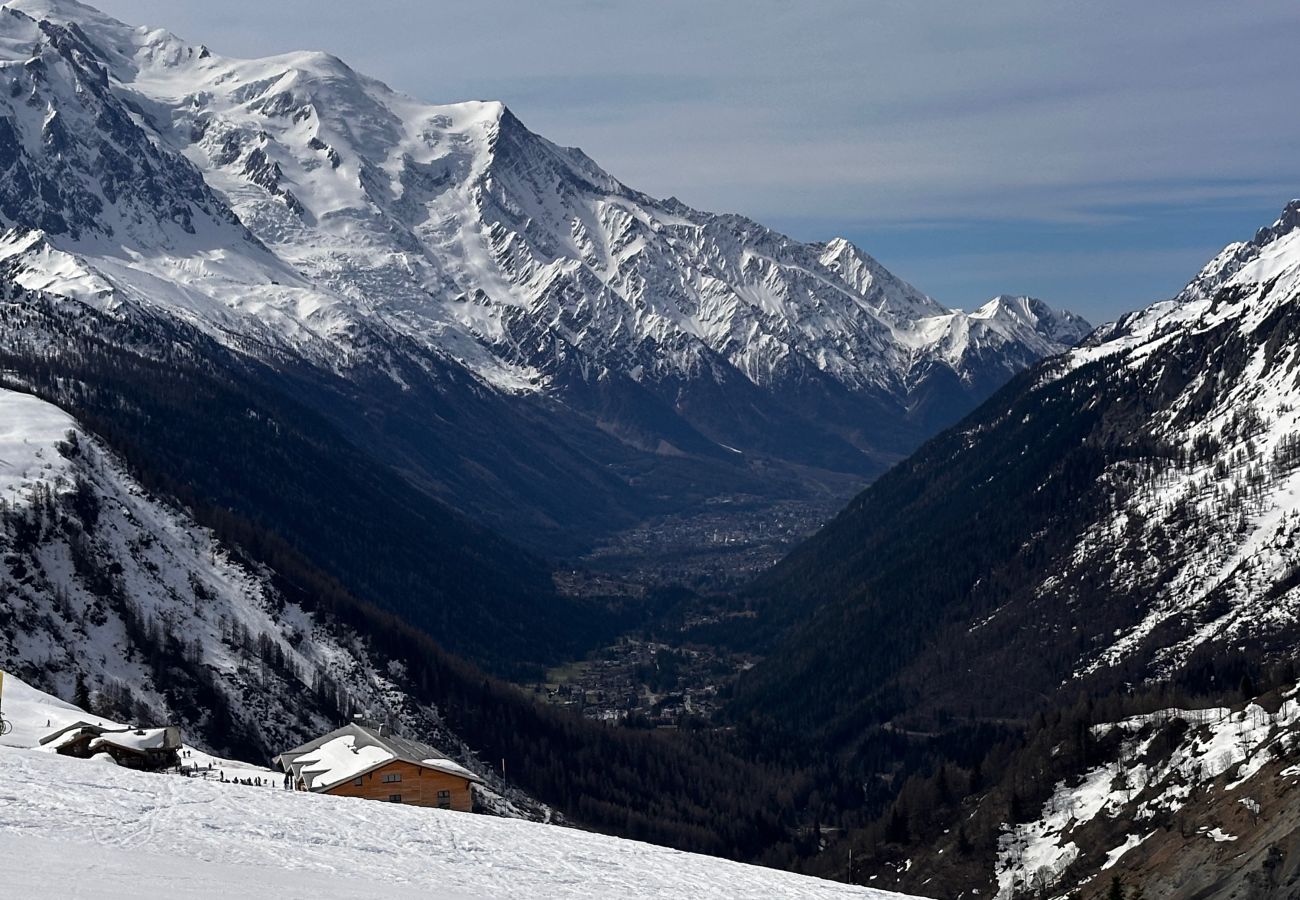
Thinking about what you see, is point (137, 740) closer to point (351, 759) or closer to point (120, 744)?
point (120, 744)

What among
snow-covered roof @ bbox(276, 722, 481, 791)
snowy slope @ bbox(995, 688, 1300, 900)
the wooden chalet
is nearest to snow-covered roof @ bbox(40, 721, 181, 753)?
the wooden chalet

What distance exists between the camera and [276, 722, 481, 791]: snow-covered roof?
126938 mm

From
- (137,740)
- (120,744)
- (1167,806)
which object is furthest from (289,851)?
(1167,806)

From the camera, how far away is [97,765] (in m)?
87.8

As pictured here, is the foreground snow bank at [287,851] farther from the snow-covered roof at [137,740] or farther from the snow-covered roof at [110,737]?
the snow-covered roof at [137,740]

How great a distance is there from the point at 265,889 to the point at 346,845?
10127 mm

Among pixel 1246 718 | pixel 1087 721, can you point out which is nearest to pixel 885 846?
pixel 1087 721

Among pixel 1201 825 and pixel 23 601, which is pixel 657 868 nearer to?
pixel 1201 825

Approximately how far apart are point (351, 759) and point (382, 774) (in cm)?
732

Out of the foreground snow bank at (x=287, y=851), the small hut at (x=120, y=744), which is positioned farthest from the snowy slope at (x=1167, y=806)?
the small hut at (x=120, y=744)

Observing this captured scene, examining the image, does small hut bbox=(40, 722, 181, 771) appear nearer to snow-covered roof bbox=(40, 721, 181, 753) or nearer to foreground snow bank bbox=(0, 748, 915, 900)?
snow-covered roof bbox=(40, 721, 181, 753)

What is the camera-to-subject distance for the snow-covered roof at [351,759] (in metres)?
127

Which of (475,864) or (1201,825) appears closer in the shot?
(475,864)

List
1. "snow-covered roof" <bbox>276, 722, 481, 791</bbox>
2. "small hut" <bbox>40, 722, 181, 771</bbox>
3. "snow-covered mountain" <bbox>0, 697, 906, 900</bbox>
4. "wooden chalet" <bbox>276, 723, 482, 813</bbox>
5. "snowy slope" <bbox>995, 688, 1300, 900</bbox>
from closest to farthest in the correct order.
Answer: "snow-covered mountain" <bbox>0, 697, 906, 900</bbox> → "small hut" <bbox>40, 722, 181, 771</bbox> → "wooden chalet" <bbox>276, 723, 482, 813</bbox> → "snow-covered roof" <bbox>276, 722, 481, 791</bbox> → "snowy slope" <bbox>995, 688, 1300, 900</bbox>
